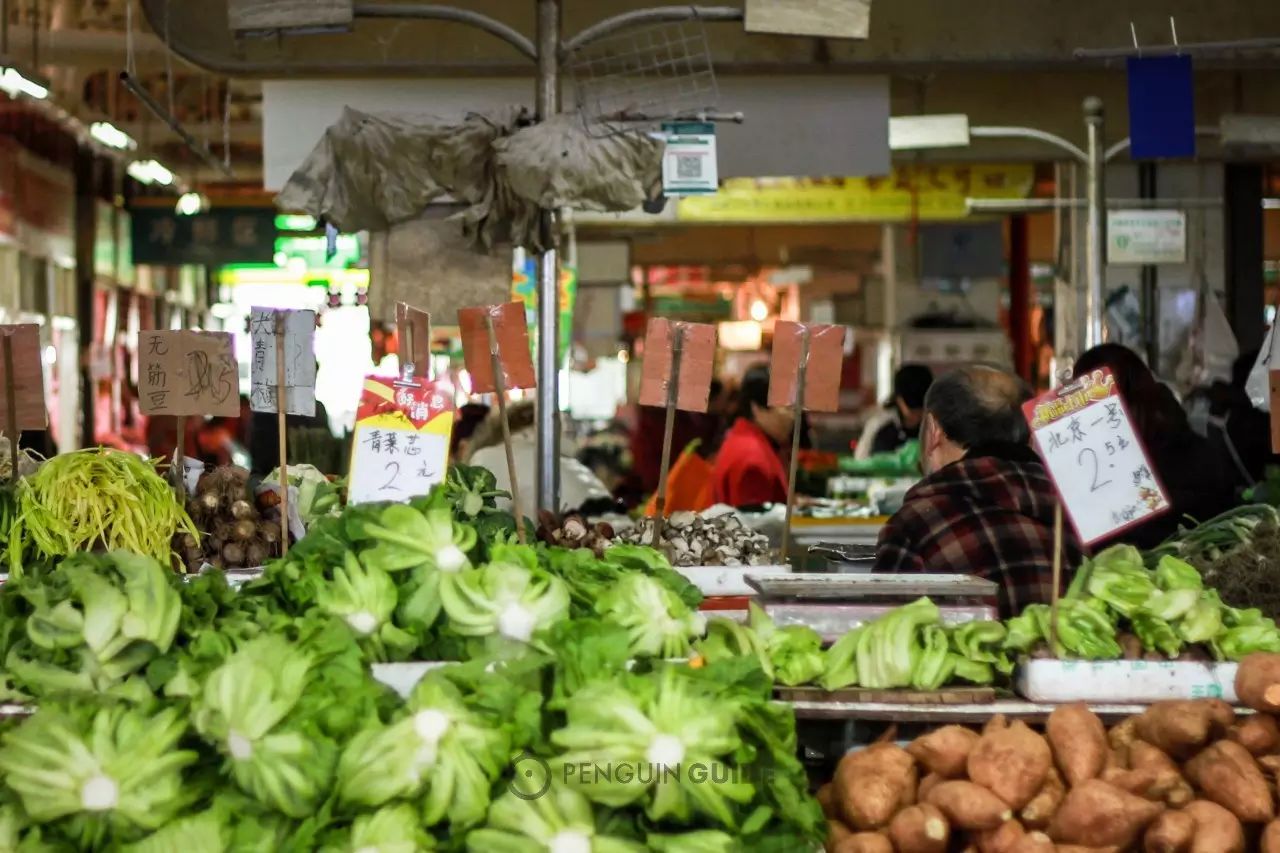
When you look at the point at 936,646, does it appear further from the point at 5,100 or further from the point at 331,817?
the point at 5,100

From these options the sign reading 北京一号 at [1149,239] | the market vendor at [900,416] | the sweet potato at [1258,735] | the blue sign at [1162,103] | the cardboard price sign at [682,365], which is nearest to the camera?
the sweet potato at [1258,735]

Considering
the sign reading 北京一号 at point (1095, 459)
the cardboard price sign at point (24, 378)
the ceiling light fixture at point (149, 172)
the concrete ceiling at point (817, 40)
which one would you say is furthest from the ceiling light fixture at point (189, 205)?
the sign reading 北京一号 at point (1095, 459)

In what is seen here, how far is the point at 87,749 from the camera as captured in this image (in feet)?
9.63

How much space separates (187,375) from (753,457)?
14.3 ft

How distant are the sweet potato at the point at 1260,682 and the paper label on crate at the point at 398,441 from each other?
1997 millimetres

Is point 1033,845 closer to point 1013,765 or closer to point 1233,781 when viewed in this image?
point 1013,765

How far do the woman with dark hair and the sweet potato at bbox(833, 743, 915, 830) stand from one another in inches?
145

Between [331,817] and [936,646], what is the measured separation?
50.9 inches

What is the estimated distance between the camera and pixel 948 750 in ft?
10.3

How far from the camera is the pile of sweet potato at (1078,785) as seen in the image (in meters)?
3.04

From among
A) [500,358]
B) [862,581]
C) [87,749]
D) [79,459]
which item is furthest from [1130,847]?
[79,459]

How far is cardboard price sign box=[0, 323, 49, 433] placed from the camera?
4.66m

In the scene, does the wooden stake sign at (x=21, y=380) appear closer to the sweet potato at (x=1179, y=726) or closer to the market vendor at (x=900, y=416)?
the sweet potato at (x=1179, y=726)

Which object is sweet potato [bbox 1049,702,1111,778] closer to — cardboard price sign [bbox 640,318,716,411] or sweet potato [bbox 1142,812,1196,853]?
sweet potato [bbox 1142,812,1196,853]
